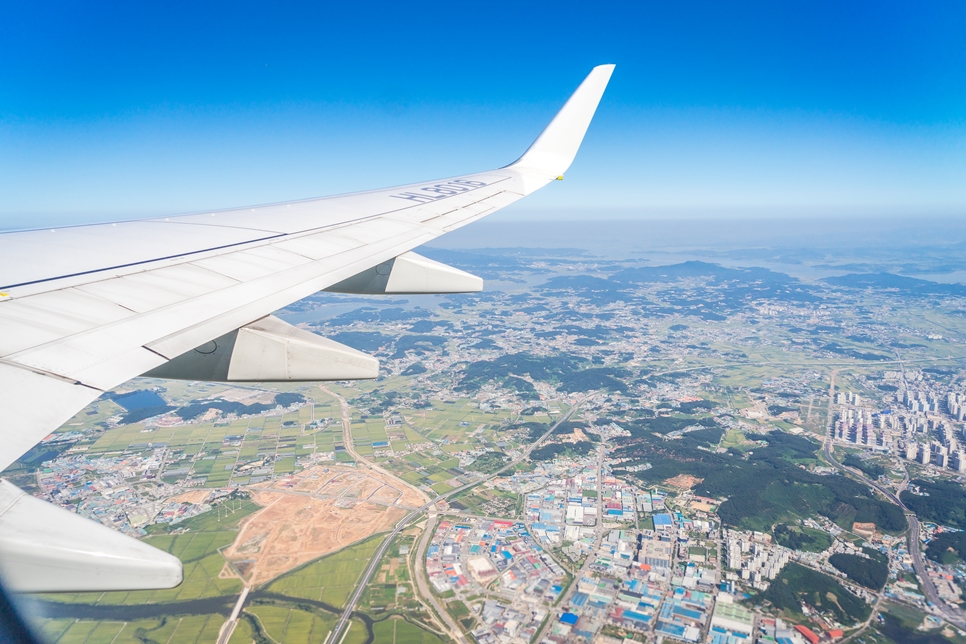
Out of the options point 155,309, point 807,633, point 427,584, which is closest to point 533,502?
point 427,584

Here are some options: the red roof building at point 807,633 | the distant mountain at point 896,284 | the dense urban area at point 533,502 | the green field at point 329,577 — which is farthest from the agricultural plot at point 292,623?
the distant mountain at point 896,284

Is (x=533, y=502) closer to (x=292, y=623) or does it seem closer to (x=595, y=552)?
(x=595, y=552)

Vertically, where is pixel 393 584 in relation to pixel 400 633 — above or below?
below

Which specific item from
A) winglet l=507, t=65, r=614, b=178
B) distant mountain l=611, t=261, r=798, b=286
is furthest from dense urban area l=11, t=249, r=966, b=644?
distant mountain l=611, t=261, r=798, b=286

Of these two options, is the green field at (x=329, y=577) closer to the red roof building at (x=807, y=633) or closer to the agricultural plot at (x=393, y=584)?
the agricultural plot at (x=393, y=584)

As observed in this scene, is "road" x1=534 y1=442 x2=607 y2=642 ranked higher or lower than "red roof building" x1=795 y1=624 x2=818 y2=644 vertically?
lower

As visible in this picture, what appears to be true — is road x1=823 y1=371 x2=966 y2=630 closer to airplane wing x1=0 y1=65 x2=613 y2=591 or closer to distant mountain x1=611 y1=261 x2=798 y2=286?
airplane wing x1=0 y1=65 x2=613 y2=591
